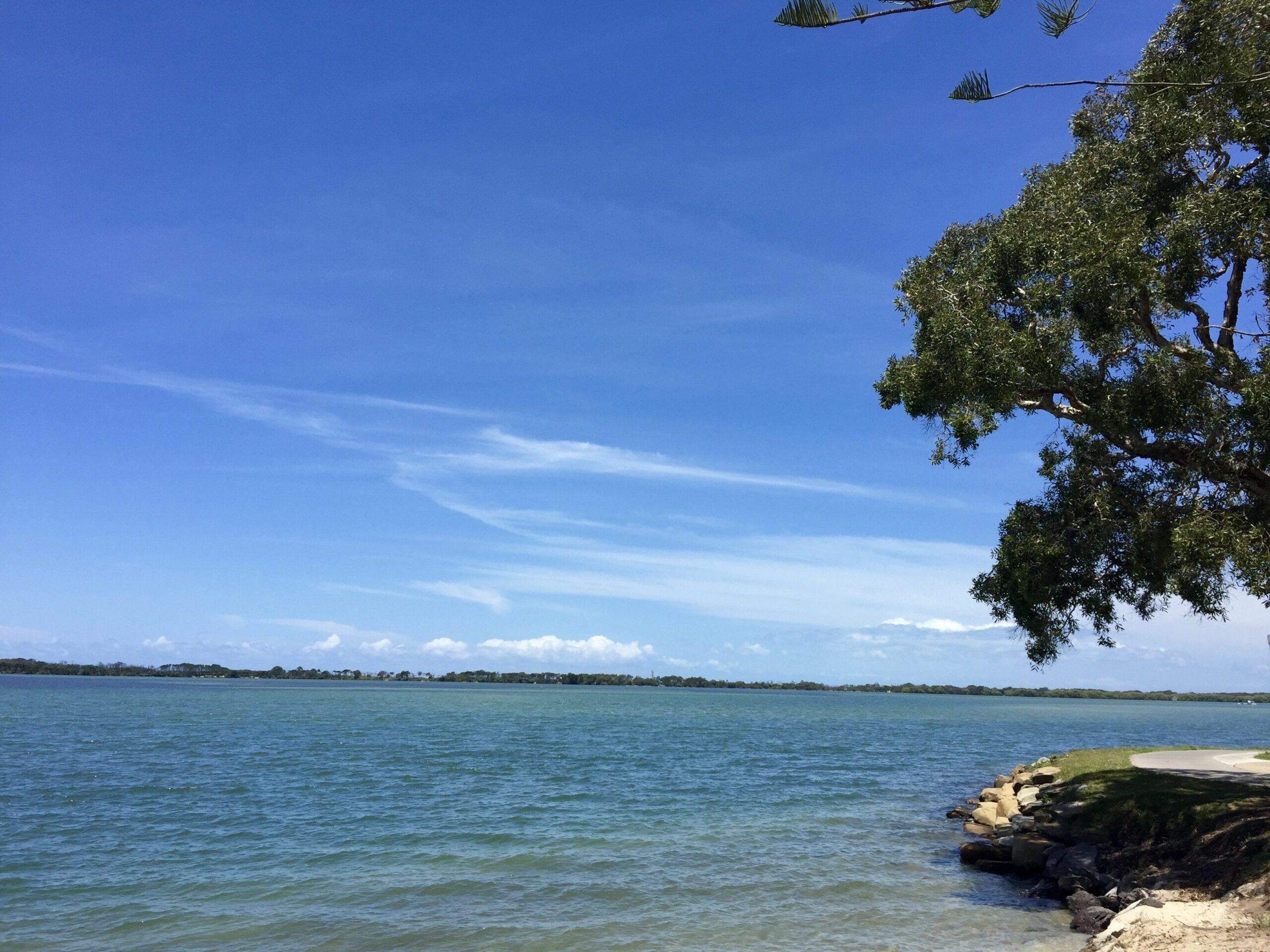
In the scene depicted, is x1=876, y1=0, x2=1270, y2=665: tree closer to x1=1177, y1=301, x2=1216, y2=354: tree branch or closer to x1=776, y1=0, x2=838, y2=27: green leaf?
x1=1177, y1=301, x2=1216, y2=354: tree branch

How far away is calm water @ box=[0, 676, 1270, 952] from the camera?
1591cm

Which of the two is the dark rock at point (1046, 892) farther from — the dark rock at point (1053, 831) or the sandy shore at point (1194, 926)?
the sandy shore at point (1194, 926)

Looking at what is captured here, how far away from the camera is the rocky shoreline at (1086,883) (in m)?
12.1

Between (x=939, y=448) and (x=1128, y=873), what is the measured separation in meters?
9.78

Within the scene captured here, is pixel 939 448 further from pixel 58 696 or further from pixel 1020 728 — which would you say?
pixel 58 696

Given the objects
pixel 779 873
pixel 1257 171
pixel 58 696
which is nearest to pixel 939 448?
pixel 1257 171

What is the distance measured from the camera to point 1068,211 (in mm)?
17641

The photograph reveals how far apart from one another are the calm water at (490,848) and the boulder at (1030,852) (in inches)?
40.2

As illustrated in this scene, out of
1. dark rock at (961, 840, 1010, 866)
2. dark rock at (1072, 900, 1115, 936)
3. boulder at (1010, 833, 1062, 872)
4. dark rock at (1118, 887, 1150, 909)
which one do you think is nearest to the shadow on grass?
dark rock at (1118, 887, 1150, 909)

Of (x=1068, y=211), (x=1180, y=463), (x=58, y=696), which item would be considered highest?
(x=1068, y=211)

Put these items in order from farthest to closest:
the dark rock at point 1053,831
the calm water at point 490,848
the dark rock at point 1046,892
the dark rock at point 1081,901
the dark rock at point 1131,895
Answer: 1. the dark rock at point 1053,831
2. the dark rock at point 1046,892
3. the dark rock at point 1081,901
4. the calm water at point 490,848
5. the dark rock at point 1131,895

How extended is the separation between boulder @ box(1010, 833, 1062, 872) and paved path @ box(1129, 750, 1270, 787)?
565 cm

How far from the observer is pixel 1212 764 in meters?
26.1

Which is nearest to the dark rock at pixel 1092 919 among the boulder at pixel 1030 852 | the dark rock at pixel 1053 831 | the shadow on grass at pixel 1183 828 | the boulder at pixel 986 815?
the shadow on grass at pixel 1183 828
